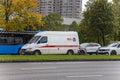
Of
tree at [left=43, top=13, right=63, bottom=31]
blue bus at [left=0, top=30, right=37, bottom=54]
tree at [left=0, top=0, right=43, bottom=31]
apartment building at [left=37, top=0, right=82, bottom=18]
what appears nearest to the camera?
blue bus at [left=0, top=30, right=37, bottom=54]

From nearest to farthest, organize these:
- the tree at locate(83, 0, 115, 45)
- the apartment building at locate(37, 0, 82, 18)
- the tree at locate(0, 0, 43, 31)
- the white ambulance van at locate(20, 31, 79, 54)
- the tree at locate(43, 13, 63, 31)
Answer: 1. the white ambulance van at locate(20, 31, 79, 54)
2. the tree at locate(0, 0, 43, 31)
3. the tree at locate(83, 0, 115, 45)
4. the tree at locate(43, 13, 63, 31)
5. the apartment building at locate(37, 0, 82, 18)

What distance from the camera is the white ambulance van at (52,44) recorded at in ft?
122

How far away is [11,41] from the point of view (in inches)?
1630

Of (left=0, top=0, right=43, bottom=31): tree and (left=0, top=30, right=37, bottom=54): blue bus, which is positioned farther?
(left=0, top=0, right=43, bottom=31): tree

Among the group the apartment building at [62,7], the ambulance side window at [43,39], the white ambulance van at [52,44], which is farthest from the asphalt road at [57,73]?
the apartment building at [62,7]

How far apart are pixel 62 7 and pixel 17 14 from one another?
2810 inches

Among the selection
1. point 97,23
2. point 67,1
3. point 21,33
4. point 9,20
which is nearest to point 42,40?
point 21,33

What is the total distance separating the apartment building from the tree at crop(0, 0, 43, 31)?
5147 centimetres

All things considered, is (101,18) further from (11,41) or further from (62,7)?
(62,7)

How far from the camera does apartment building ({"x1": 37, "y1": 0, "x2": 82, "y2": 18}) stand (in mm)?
105975

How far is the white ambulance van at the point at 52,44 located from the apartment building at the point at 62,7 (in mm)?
62024

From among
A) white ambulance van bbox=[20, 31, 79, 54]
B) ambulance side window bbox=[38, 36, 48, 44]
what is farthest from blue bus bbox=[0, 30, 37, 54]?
ambulance side window bbox=[38, 36, 48, 44]

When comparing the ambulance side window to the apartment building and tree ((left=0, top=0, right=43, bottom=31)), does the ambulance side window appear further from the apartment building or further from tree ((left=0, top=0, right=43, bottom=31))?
the apartment building

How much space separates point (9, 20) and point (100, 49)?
12.0 metres
